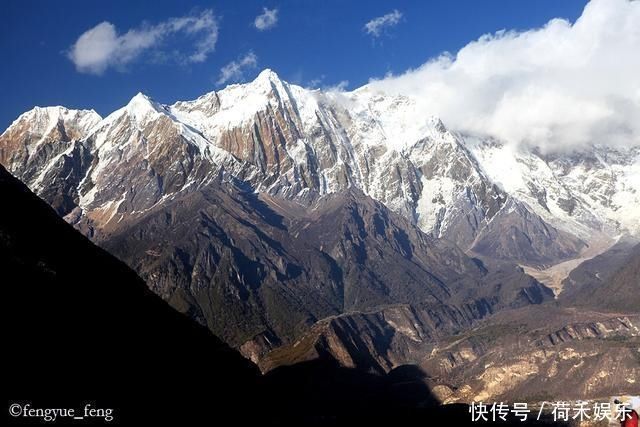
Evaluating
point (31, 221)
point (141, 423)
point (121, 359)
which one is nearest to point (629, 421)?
point (141, 423)

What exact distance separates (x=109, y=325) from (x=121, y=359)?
32.1 ft

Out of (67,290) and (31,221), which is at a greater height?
(31,221)

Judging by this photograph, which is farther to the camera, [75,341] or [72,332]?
[72,332]

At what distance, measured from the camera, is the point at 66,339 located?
151125mm

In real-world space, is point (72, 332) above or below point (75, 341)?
above

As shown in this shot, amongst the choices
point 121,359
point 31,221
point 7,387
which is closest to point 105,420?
point 7,387

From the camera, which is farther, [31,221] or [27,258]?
[31,221]

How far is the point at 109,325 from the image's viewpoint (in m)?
172

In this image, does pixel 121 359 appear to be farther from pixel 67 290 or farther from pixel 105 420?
pixel 105 420

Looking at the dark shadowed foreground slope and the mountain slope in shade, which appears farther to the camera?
the mountain slope in shade

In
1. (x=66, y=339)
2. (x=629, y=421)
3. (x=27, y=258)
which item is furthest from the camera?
(x=27, y=258)

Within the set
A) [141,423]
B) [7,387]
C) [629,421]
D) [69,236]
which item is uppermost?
[69,236]

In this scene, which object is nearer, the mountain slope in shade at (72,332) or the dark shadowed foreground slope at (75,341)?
the dark shadowed foreground slope at (75,341)

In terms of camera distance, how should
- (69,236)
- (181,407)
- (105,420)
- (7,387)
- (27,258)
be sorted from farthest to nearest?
(69,236)
(181,407)
(27,258)
(105,420)
(7,387)
